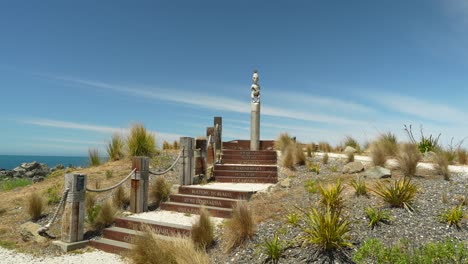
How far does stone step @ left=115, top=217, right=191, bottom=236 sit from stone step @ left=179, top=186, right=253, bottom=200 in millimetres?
2136

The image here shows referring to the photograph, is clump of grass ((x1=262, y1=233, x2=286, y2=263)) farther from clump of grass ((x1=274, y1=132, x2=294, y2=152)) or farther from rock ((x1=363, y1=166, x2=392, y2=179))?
clump of grass ((x1=274, y1=132, x2=294, y2=152))

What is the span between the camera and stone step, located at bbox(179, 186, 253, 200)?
9.31 meters

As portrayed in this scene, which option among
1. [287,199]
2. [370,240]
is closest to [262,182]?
[287,199]

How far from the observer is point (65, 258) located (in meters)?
6.88

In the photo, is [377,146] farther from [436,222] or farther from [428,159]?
[436,222]

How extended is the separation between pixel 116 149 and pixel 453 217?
1278 cm

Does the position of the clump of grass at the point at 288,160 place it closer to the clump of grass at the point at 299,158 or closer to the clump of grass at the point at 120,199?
the clump of grass at the point at 299,158

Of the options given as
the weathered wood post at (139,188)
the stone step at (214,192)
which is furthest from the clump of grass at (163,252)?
the stone step at (214,192)

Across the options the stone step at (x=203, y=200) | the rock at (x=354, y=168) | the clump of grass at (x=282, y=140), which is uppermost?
the clump of grass at (x=282, y=140)

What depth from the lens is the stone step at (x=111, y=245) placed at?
23.9 feet

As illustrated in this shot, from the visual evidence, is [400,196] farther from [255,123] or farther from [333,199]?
[255,123]

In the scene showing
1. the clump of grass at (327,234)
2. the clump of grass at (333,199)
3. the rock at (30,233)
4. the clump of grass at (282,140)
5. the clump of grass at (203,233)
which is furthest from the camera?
the clump of grass at (282,140)

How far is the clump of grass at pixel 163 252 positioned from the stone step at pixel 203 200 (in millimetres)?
3205

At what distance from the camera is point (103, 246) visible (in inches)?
296
